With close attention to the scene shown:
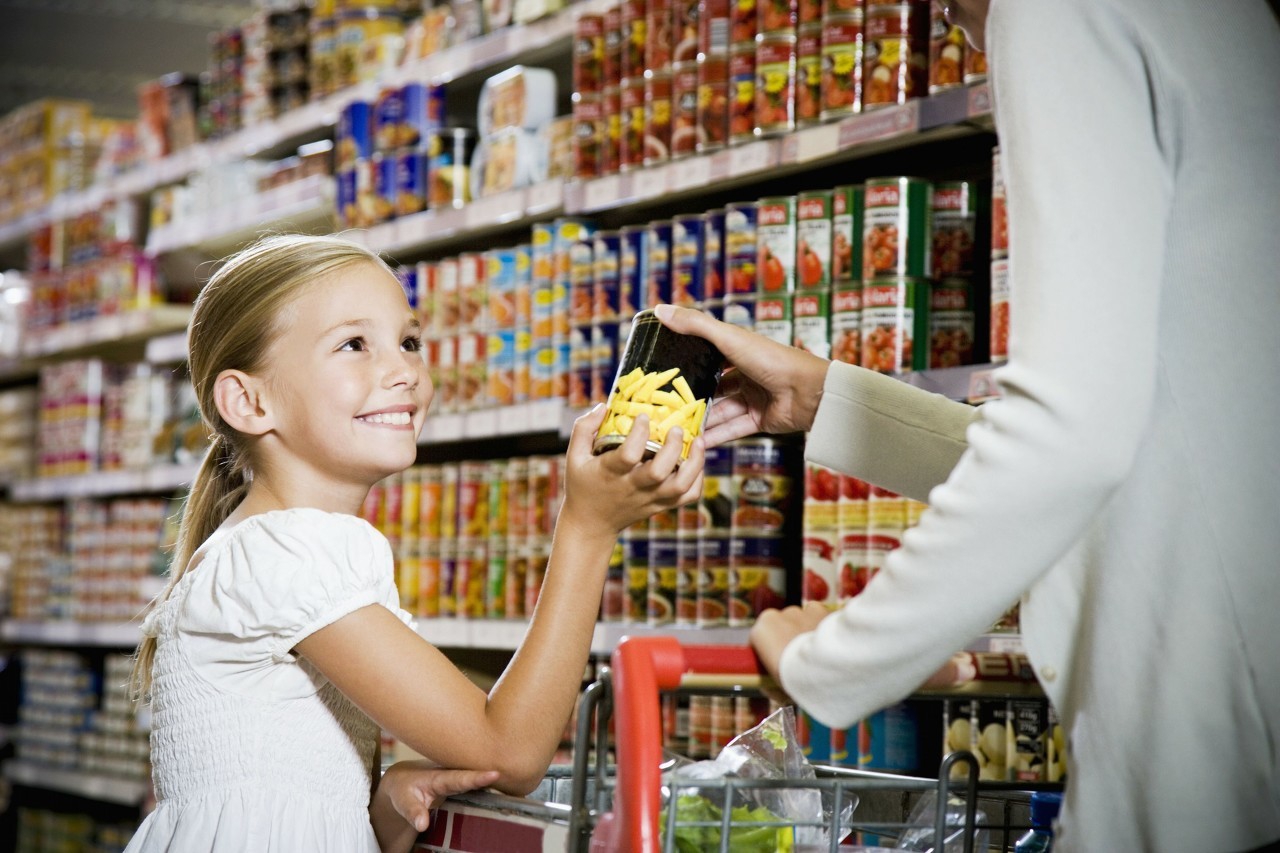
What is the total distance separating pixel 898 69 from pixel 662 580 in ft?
3.34

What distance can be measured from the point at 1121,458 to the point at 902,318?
1366 mm

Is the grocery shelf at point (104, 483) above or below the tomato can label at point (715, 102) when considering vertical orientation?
below

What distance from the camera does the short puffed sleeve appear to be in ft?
4.40

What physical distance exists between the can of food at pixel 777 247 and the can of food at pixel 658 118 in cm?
33

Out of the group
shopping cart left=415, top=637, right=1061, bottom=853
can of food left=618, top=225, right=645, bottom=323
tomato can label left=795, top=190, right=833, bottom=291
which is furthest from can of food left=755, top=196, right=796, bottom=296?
shopping cart left=415, top=637, right=1061, bottom=853

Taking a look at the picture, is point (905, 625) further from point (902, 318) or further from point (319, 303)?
point (902, 318)

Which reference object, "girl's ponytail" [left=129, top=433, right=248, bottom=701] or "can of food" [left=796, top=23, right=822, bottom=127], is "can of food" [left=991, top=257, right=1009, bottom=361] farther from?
"girl's ponytail" [left=129, top=433, right=248, bottom=701]

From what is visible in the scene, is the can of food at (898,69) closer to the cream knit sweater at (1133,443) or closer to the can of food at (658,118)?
the can of food at (658,118)

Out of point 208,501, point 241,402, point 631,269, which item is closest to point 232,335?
point 241,402

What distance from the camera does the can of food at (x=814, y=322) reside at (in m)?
2.35

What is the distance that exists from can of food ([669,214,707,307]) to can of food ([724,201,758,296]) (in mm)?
103

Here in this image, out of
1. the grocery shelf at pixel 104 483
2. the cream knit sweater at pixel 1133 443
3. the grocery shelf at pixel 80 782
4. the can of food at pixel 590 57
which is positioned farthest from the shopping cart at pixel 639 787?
the grocery shelf at pixel 80 782

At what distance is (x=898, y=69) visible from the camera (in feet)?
7.41

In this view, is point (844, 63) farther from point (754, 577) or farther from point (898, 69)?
point (754, 577)
